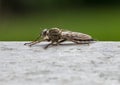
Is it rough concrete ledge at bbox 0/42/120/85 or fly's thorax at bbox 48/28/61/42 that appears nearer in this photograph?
rough concrete ledge at bbox 0/42/120/85

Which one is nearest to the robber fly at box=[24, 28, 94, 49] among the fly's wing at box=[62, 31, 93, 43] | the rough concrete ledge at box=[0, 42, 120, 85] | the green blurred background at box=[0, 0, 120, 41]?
the fly's wing at box=[62, 31, 93, 43]

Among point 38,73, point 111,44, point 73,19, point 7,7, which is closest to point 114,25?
point 73,19

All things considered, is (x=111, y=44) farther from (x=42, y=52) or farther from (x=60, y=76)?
(x=60, y=76)

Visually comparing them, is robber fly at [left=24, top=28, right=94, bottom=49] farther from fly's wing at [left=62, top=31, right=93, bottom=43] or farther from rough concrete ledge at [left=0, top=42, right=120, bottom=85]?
rough concrete ledge at [left=0, top=42, right=120, bottom=85]

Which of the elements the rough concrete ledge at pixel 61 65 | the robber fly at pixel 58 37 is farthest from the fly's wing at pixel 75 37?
the rough concrete ledge at pixel 61 65

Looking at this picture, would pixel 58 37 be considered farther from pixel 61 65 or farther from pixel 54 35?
pixel 61 65

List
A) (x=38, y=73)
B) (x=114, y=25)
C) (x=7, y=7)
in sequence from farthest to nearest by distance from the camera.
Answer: (x=7, y=7), (x=114, y=25), (x=38, y=73)

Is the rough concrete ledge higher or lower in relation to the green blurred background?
lower

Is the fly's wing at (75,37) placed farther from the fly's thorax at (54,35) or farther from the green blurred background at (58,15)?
the green blurred background at (58,15)
